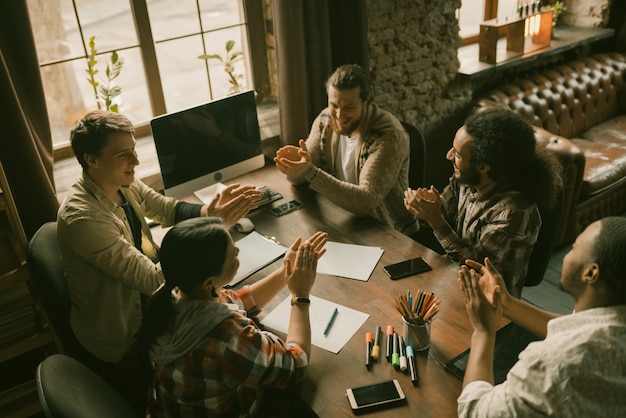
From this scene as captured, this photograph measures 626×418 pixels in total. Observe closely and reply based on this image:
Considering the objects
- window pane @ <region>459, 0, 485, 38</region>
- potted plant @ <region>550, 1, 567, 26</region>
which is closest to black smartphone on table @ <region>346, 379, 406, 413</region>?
window pane @ <region>459, 0, 485, 38</region>

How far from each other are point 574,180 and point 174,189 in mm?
2245

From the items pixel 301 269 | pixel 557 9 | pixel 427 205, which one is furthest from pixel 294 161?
pixel 557 9

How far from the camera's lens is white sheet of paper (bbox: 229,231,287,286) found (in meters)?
1.97

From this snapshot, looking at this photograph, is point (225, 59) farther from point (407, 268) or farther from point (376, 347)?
point (376, 347)

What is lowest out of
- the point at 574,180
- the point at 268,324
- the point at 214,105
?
the point at 574,180

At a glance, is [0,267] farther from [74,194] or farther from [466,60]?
[466,60]

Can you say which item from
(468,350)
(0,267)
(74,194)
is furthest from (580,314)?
(0,267)

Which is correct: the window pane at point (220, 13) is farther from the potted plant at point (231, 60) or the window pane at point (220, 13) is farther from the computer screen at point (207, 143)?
the computer screen at point (207, 143)

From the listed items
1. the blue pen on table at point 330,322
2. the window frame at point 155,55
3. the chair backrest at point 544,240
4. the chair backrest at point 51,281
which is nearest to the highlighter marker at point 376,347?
the blue pen on table at point 330,322

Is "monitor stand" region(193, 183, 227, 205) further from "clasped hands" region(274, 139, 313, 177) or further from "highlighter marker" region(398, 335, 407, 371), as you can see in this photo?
"highlighter marker" region(398, 335, 407, 371)

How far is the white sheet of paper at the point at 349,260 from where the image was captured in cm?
190

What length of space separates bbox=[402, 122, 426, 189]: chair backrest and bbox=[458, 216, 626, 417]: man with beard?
1.38 m

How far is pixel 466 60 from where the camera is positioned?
383 cm

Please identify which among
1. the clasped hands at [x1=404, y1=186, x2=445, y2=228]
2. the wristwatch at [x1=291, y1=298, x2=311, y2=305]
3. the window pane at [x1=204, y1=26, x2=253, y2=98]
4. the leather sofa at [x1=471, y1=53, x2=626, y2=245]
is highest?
the window pane at [x1=204, y1=26, x2=253, y2=98]
